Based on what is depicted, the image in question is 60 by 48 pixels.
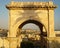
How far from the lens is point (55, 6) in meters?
16.7

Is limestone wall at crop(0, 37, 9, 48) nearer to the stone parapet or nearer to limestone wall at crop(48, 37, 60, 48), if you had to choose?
the stone parapet

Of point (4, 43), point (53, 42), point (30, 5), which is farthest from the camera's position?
point (4, 43)

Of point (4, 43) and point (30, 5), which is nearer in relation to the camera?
point (30, 5)

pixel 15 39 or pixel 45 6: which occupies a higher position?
pixel 45 6

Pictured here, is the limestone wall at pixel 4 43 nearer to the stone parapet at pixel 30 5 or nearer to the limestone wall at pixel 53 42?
the stone parapet at pixel 30 5

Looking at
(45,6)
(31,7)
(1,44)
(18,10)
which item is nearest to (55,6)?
(45,6)

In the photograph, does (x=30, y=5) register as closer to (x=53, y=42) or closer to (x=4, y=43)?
(x=53, y=42)

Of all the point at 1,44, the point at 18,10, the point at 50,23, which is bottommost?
the point at 1,44

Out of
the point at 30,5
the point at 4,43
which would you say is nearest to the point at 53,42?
the point at 30,5

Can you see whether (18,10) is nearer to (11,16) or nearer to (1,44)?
(11,16)

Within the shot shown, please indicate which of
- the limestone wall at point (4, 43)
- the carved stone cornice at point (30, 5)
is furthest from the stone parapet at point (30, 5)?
the limestone wall at point (4, 43)

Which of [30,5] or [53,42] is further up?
[30,5]

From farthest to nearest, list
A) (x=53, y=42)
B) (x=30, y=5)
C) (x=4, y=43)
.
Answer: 1. (x=4, y=43)
2. (x=30, y=5)
3. (x=53, y=42)

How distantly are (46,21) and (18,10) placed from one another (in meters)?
2.81
